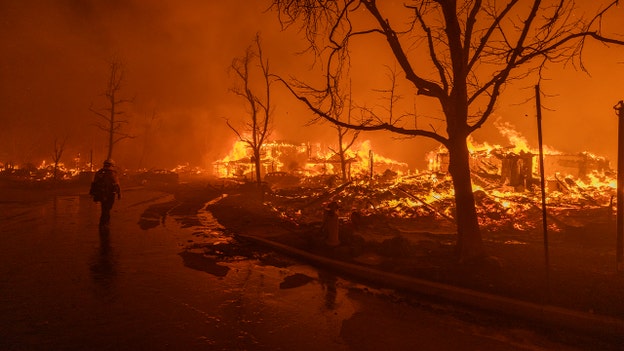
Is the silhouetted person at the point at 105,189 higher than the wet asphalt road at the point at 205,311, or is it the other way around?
the silhouetted person at the point at 105,189

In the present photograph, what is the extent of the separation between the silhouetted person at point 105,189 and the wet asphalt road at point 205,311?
3.65 m

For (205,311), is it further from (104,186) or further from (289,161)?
(289,161)

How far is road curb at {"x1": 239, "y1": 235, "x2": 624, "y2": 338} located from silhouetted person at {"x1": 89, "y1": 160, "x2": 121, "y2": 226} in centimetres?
804

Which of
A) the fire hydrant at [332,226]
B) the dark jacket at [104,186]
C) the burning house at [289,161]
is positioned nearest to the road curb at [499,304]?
the fire hydrant at [332,226]

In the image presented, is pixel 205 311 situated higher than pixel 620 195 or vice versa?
pixel 620 195

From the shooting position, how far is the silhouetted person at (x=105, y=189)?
39.2ft

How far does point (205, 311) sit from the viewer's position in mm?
5176

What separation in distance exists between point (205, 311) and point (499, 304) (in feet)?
13.2

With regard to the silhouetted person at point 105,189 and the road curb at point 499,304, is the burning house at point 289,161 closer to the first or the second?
the silhouetted person at point 105,189

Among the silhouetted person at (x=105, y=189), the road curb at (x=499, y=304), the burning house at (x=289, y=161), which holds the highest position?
the burning house at (x=289, y=161)

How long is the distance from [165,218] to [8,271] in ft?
26.6

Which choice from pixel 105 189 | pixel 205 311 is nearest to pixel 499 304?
pixel 205 311

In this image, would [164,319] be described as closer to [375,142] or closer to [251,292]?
[251,292]

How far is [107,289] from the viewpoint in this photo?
5.96 metres
